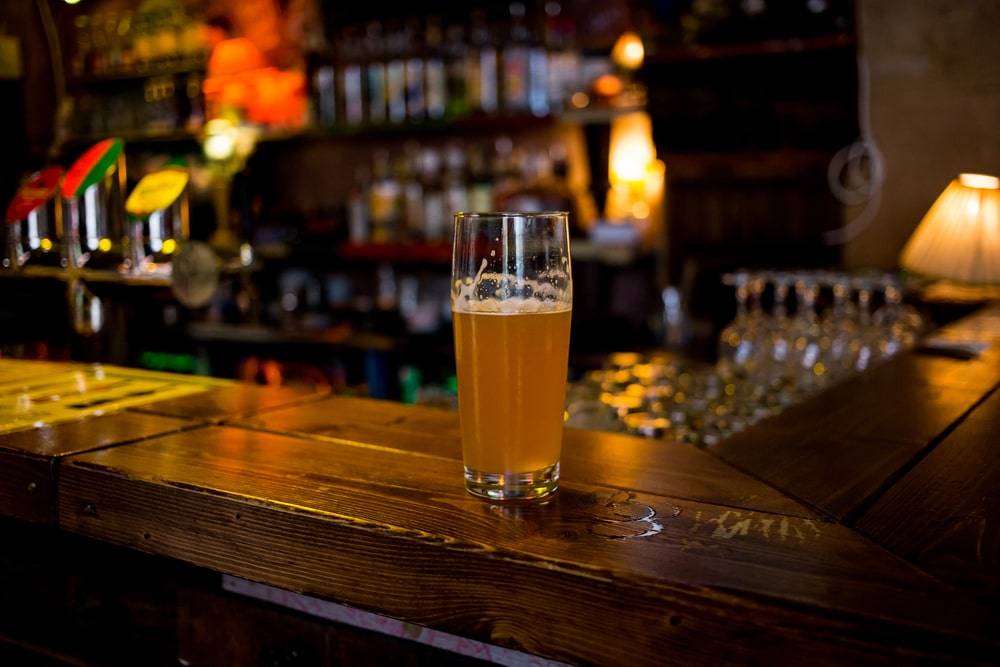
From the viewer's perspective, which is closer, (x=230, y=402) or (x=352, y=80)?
(x=230, y=402)

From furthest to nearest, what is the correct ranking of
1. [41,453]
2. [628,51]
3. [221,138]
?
[221,138], [628,51], [41,453]

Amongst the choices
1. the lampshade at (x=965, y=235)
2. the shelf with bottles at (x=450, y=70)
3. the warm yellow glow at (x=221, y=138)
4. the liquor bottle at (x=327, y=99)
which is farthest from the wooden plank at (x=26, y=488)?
the warm yellow glow at (x=221, y=138)

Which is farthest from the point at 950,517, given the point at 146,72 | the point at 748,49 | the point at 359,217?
the point at 146,72

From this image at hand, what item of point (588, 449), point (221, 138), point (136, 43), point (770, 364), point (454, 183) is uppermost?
point (136, 43)

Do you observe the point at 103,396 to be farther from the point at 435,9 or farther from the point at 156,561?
the point at 435,9

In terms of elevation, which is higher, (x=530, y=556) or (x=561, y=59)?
(x=561, y=59)

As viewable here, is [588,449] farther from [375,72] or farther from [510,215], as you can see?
[375,72]

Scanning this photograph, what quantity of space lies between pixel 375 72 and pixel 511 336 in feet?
14.1

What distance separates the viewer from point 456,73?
183 inches

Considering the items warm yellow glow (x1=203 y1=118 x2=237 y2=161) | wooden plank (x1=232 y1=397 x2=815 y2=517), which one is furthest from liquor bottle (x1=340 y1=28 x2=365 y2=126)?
wooden plank (x1=232 y1=397 x2=815 y2=517)

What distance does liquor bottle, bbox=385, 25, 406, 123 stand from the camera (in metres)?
4.80

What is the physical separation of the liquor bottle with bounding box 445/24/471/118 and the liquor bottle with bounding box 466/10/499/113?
4cm

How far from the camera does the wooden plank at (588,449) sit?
93cm

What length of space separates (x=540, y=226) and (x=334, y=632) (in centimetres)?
50
